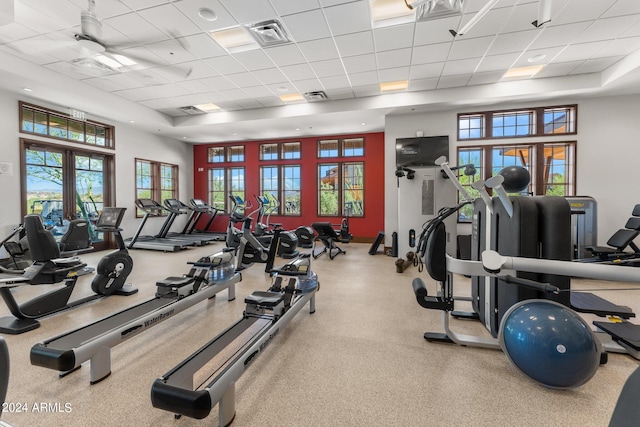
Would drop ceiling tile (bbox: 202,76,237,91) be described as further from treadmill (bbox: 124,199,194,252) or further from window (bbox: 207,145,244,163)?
window (bbox: 207,145,244,163)

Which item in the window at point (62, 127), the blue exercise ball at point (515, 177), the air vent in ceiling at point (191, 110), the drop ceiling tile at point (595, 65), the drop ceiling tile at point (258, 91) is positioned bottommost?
the blue exercise ball at point (515, 177)

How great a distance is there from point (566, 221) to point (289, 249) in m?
4.05

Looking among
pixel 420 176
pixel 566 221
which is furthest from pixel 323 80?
pixel 566 221

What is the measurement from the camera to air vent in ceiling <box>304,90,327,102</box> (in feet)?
20.1

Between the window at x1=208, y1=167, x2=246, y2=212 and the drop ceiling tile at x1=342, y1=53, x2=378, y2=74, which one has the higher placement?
the drop ceiling tile at x1=342, y1=53, x2=378, y2=74

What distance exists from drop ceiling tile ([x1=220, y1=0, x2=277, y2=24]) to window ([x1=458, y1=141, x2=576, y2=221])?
4.87 m

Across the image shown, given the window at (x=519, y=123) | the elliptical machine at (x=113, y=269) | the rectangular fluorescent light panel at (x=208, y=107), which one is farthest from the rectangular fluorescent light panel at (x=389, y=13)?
the rectangular fluorescent light panel at (x=208, y=107)

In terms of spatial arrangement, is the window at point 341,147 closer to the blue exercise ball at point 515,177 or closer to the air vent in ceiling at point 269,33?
the air vent in ceiling at point 269,33

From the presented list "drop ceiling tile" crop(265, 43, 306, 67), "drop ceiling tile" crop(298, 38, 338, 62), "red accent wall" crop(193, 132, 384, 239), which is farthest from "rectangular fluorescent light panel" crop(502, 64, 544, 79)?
"drop ceiling tile" crop(265, 43, 306, 67)

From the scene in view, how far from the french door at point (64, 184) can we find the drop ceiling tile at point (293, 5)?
222 inches

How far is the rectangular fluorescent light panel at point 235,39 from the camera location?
3910mm

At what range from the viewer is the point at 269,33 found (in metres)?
3.91

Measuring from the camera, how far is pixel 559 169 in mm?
5930

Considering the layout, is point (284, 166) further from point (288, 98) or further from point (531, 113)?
point (531, 113)
